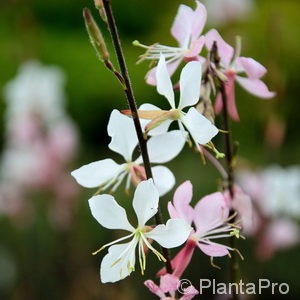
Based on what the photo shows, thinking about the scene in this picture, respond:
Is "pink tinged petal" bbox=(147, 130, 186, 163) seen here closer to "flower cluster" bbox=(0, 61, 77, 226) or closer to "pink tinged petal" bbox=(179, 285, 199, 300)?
"pink tinged petal" bbox=(179, 285, 199, 300)

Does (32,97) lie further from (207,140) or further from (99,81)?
(99,81)

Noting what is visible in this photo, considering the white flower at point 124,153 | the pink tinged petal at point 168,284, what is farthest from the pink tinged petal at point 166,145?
the pink tinged petal at point 168,284

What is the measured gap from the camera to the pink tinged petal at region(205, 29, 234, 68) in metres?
0.61

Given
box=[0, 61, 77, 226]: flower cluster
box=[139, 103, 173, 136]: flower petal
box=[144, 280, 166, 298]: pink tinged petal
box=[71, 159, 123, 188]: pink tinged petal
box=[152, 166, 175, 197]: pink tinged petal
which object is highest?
box=[139, 103, 173, 136]: flower petal

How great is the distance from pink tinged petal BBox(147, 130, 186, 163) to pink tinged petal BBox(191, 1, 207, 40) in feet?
0.30

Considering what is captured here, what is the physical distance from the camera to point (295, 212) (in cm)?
155

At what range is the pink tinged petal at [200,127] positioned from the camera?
21.3 inches

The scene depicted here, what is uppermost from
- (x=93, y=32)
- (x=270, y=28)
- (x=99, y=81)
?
(x=93, y=32)

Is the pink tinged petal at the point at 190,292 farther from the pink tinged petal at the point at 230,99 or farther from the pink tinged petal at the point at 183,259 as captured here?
the pink tinged petal at the point at 230,99

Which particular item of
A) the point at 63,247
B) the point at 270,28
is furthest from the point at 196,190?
the point at 270,28

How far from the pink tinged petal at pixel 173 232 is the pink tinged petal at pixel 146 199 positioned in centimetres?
Answer: 1

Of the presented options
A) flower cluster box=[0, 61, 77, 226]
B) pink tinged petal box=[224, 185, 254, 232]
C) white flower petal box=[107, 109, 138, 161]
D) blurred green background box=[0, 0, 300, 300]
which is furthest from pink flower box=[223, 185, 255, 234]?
flower cluster box=[0, 61, 77, 226]

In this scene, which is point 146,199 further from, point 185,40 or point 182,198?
point 185,40

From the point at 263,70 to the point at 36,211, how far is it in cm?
202
